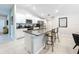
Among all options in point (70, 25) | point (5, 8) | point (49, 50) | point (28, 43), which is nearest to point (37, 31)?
point (28, 43)

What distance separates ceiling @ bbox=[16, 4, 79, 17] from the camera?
2047 millimetres

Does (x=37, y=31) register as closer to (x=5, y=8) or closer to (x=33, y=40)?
(x=33, y=40)

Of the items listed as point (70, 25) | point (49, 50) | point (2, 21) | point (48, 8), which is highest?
point (48, 8)

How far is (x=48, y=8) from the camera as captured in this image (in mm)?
2078

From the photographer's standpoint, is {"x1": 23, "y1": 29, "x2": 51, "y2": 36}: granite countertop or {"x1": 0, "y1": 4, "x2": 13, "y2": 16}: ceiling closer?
{"x1": 0, "y1": 4, "x2": 13, "y2": 16}: ceiling

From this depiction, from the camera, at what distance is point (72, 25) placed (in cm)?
206

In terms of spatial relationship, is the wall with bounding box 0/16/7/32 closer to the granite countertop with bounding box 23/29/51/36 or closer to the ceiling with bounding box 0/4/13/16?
the ceiling with bounding box 0/4/13/16

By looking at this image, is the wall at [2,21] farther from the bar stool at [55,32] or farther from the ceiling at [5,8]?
the bar stool at [55,32]

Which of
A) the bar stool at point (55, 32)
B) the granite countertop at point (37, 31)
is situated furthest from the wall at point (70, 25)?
the granite countertop at point (37, 31)

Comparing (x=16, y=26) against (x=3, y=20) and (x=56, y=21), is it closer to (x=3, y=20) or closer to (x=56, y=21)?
(x=3, y=20)

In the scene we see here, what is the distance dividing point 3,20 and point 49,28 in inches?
44.8

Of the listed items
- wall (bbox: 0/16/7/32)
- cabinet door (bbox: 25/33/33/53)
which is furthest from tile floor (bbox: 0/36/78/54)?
wall (bbox: 0/16/7/32)
